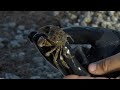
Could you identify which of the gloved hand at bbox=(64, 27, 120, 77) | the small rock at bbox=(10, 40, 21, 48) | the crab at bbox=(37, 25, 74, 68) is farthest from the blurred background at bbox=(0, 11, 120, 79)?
the crab at bbox=(37, 25, 74, 68)

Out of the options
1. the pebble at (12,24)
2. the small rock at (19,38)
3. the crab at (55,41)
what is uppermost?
the crab at (55,41)

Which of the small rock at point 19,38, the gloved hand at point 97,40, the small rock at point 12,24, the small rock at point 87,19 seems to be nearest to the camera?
the gloved hand at point 97,40

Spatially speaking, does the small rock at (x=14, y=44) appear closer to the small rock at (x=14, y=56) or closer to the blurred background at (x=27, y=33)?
the blurred background at (x=27, y=33)

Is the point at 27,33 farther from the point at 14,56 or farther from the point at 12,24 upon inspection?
the point at 14,56

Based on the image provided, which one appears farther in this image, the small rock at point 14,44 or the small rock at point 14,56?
the small rock at point 14,44

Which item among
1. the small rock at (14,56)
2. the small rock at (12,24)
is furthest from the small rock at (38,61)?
the small rock at (12,24)

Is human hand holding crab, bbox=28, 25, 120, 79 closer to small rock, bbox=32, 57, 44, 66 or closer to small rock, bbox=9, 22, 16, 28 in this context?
small rock, bbox=32, 57, 44, 66
